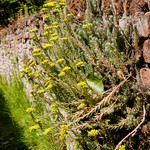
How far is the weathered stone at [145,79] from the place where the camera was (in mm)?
1590

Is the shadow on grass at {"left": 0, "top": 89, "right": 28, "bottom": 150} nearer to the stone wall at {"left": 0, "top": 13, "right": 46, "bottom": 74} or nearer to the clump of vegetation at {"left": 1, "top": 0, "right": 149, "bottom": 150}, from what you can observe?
the clump of vegetation at {"left": 1, "top": 0, "right": 149, "bottom": 150}

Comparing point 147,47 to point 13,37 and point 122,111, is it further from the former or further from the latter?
point 13,37

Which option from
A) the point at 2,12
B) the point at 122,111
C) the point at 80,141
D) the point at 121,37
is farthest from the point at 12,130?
the point at 2,12

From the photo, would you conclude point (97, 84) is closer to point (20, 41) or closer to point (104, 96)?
point (104, 96)

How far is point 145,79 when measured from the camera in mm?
1620

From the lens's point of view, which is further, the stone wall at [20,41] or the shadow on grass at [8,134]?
the stone wall at [20,41]

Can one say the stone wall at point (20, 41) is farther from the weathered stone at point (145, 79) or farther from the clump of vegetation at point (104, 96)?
the weathered stone at point (145, 79)

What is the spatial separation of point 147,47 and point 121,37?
351 mm

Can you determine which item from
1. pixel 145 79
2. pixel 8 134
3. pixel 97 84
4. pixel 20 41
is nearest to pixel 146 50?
pixel 145 79

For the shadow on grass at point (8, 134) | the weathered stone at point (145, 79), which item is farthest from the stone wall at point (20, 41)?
the weathered stone at point (145, 79)

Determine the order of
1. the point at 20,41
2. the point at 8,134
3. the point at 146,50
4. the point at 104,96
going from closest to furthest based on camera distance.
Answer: the point at 146,50
the point at 104,96
the point at 8,134
the point at 20,41

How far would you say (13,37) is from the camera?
5.39m

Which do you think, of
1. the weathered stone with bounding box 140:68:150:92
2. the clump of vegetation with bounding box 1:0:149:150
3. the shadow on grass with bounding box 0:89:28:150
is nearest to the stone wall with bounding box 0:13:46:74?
the shadow on grass with bounding box 0:89:28:150

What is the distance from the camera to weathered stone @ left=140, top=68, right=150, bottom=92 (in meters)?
1.59
